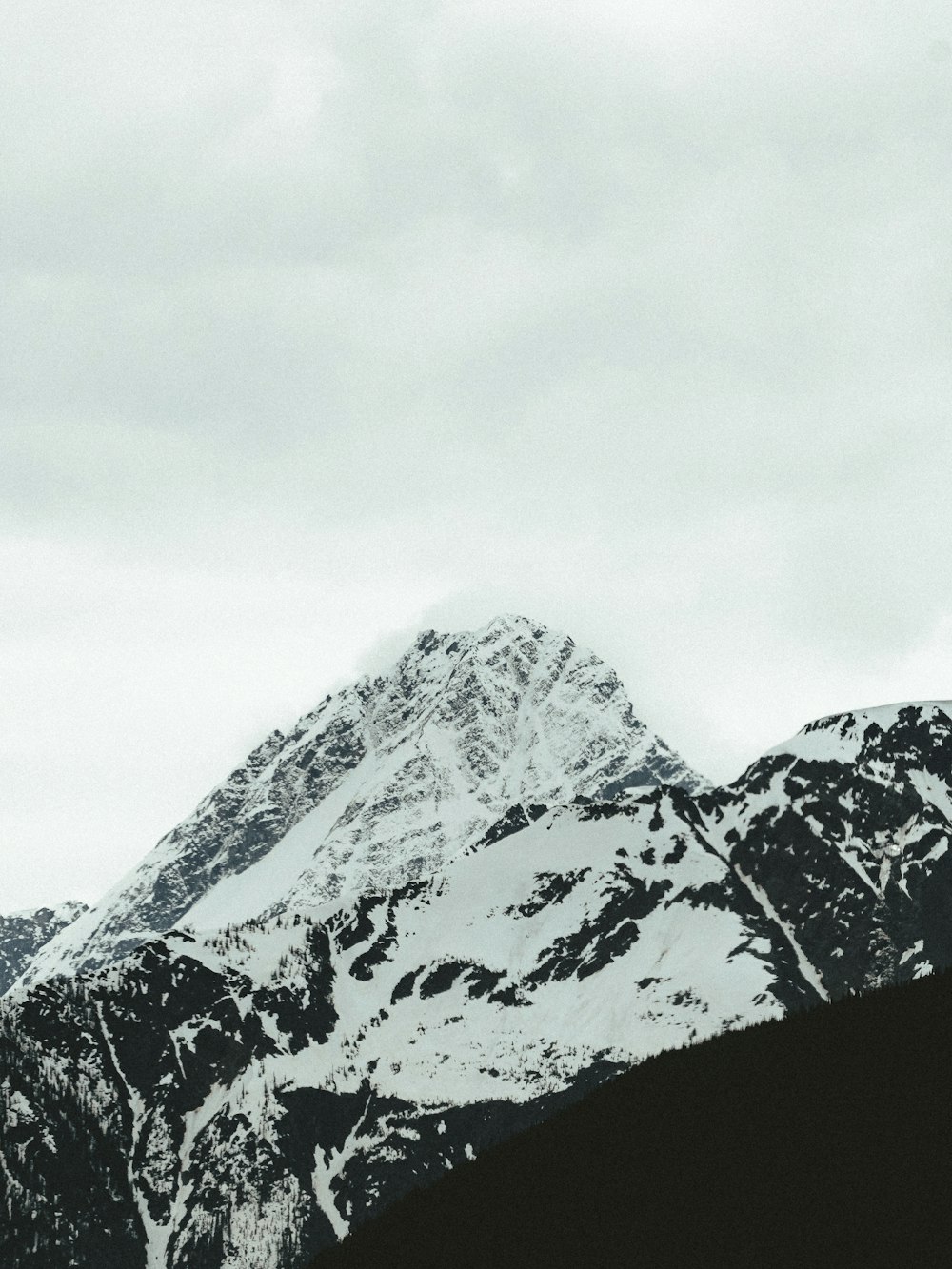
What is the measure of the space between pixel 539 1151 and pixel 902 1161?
181 feet

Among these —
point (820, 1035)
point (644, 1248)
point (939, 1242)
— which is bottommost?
point (939, 1242)

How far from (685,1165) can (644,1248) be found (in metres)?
14.4

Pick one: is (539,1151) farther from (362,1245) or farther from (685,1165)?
(685,1165)

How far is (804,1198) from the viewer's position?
95.8 metres

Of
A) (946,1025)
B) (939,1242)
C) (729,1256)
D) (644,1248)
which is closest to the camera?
(939,1242)

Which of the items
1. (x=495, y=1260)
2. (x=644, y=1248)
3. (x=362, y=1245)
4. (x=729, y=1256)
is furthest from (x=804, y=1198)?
(x=362, y=1245)

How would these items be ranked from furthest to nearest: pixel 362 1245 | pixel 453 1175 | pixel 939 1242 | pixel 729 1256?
1. pixel 453 1175
2. pixel 362 1245
3. pixel 729 1256
4. pixel 939 1242

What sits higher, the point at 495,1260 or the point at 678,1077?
the point at 678,1077

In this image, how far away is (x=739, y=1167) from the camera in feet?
359

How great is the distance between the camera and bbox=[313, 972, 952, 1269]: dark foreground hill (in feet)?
295

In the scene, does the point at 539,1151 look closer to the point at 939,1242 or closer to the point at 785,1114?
the point at 785,1114

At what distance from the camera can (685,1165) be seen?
117062 mm

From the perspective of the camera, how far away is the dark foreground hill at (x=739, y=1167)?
295 ft

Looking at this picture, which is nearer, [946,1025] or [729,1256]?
[729,1256]
